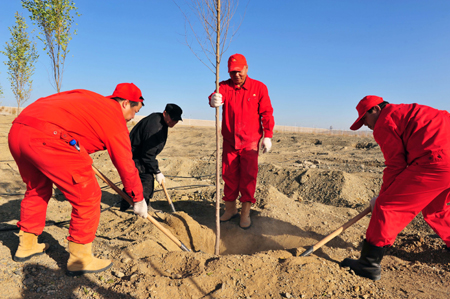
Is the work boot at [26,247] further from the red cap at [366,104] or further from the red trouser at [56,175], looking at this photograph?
the red cap at [366,104]

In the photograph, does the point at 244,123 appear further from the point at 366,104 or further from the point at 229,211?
the point at 366,104

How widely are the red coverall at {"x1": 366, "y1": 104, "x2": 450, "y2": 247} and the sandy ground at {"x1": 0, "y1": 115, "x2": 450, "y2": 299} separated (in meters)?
0.69

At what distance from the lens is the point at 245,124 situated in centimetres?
396

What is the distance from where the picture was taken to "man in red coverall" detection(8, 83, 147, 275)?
2.33 metres

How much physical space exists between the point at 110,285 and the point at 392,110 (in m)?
3.05

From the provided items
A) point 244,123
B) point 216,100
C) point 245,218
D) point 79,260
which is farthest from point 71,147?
point 245,218

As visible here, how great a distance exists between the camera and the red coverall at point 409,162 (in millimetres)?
2547

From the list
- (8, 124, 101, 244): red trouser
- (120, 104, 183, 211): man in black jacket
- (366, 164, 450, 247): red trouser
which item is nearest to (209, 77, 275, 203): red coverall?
(120, 104, 183, 211): man in black jacket

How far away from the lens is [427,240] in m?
3.78

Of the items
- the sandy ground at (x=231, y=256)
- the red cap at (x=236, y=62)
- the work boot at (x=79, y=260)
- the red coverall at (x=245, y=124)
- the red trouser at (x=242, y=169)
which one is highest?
the red cap at (x=236, y=62)

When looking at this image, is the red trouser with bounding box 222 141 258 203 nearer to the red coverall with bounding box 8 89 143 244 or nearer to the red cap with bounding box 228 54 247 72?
the red cap with bounding box 228 54 247 72

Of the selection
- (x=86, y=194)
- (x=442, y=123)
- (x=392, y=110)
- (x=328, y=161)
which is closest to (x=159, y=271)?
(x=86, y=194)

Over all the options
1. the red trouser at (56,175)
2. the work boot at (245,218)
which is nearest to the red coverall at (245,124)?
the work boot at (245,218)

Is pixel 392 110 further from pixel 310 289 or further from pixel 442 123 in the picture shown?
pixel 310 289
